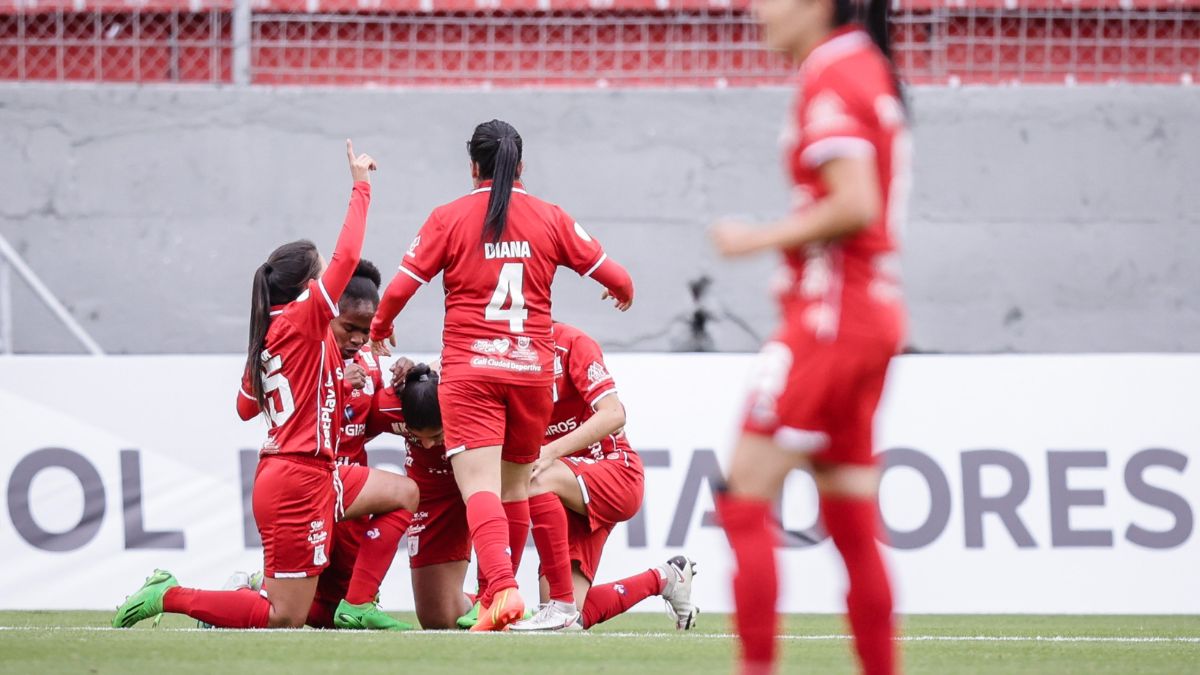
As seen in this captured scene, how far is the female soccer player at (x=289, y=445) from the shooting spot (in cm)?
553

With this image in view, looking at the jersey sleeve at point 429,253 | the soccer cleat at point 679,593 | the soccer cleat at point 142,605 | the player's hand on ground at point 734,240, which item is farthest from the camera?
the soccer cleat at point 679,593

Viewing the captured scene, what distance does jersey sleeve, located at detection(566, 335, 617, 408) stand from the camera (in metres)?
5.86

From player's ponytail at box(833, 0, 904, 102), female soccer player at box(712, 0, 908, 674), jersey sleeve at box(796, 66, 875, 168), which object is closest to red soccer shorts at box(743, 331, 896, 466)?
female soccer player at box(712, 0, 908, 674)

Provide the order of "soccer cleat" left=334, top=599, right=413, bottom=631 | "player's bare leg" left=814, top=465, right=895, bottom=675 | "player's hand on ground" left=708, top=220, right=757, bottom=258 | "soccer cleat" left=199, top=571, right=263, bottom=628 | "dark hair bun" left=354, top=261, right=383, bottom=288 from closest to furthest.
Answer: "player's hand on ground" left=708, top=220, right=757, bottom=258 < "player's bare leg" left=814, top=465, right=895, bottom=675 < "soccer cleat" left=334, top=599, right=413, bottom=631 < "dark hair bun" left=354, top=261, right=383, bottom=288 < "soccer cleat" left=199, top=571, right=263, bottom=628

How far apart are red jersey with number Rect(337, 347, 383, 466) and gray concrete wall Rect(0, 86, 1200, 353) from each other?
10.5 ft

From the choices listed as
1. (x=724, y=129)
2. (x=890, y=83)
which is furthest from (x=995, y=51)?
(x=890, y=83)

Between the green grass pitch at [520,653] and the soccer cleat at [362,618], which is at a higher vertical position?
the green grass pitch at [520,653]

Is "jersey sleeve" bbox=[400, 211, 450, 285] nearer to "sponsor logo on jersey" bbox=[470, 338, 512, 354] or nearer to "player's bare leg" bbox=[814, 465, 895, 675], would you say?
"sponsor logo on jersey" bbox=[470, 338, 512, 354]

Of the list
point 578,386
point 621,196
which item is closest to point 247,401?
point 578,386

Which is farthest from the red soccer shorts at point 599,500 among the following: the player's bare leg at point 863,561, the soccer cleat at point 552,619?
the player's bare leg at point 863,561

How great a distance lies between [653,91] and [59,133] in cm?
385

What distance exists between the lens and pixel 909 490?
7355 mm

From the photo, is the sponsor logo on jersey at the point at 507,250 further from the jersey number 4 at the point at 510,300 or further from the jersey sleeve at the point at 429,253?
the jersey sleeve at the point at 429,253

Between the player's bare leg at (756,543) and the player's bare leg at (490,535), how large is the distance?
7.18ft
